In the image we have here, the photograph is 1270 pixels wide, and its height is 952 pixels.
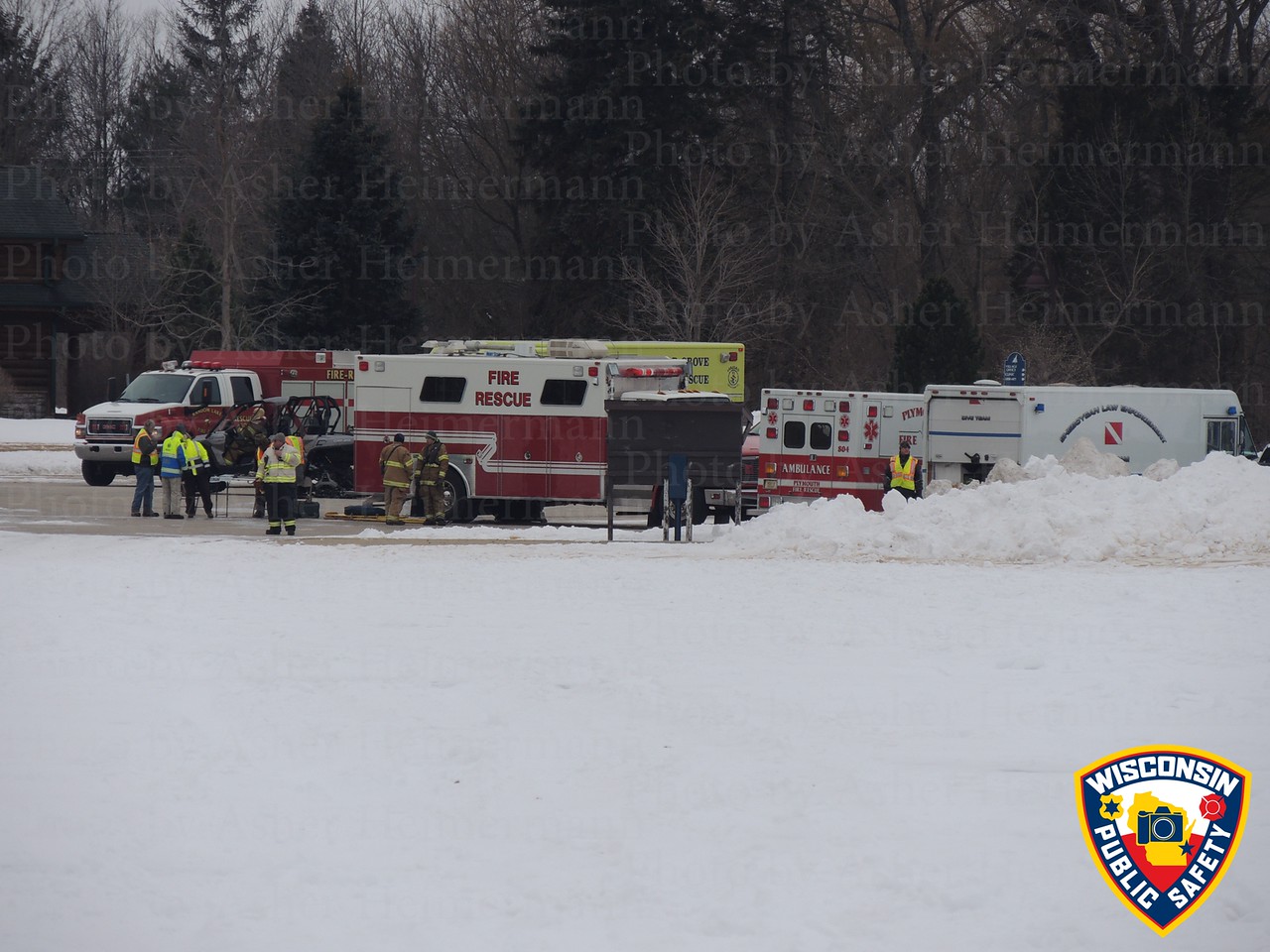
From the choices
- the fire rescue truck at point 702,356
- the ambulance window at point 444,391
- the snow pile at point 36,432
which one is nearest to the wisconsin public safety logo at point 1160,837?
the ambulance window at point 444,391

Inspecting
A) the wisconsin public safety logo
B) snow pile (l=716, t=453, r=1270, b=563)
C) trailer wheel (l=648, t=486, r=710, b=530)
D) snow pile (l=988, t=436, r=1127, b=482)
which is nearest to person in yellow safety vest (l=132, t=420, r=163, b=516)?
trailer wheel (l=648, t=486, r=710, b=530)

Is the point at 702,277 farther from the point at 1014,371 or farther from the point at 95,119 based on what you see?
the point at 95,119

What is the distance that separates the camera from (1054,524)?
63.4 ft

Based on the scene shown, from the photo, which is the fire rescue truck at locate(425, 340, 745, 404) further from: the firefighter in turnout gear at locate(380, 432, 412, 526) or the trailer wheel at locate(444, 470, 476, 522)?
the firefighter in turnout gear at locate(380, 432, 412, 526)

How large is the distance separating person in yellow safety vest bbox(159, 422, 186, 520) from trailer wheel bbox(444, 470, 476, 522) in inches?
179

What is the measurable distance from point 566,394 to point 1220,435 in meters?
11.8

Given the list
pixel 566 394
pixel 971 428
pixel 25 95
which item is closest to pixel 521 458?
pixel 566 394

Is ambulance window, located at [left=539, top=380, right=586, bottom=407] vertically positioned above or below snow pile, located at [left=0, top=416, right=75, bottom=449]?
above

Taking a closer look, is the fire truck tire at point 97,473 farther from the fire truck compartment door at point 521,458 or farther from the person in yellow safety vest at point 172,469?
the fire truck compartment door at point 521,458

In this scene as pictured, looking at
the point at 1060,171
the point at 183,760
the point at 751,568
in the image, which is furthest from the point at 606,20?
the point at 183,760

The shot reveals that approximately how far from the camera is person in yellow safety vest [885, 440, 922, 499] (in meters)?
22.9

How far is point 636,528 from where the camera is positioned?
966 inches

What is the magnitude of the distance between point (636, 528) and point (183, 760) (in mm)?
15632

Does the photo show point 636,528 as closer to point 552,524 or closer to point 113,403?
point 552,524
